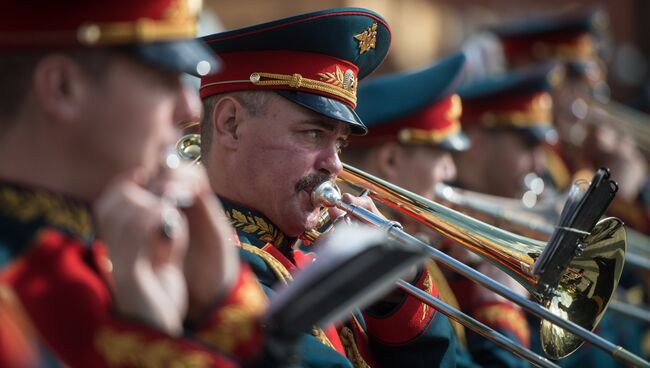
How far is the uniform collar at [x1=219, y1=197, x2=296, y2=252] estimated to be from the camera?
3.56 m

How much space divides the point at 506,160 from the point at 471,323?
3.57 meters

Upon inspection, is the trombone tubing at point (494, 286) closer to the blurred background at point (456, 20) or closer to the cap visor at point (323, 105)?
the cap visor at point (323, 105)

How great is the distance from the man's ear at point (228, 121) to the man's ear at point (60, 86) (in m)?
1.47

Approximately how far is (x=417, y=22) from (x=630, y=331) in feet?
42.3

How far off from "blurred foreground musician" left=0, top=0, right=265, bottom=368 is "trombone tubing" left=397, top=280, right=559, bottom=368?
154 cm

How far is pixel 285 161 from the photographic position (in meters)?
3.56

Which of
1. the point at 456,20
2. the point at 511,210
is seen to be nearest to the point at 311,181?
the point at 511,210

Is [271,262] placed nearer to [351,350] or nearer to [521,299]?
[351,350]

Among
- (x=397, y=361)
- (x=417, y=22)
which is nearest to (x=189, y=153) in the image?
(x=397, y=361)

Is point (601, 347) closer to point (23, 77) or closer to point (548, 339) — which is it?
point (548, 339)

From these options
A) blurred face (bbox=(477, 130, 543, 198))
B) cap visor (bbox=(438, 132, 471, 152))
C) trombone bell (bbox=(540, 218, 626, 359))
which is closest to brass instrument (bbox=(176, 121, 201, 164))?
trombone bell (bbox=(540, 218, 626, 359))

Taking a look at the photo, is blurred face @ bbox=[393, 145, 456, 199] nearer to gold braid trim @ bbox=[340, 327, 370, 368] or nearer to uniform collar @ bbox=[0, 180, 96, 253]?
gold braid trim @ bbox=[340, 327, 370, 368]

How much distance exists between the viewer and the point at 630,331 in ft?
24.5

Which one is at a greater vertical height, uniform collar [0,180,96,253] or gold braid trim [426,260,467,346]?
uniform collar [0,180,96,253]
